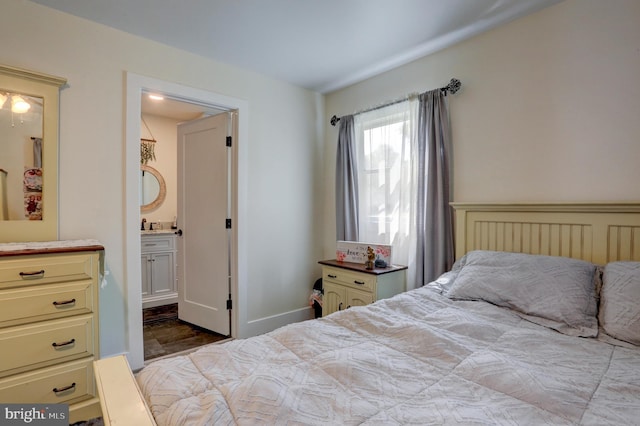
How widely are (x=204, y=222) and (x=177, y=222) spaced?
0.48 m

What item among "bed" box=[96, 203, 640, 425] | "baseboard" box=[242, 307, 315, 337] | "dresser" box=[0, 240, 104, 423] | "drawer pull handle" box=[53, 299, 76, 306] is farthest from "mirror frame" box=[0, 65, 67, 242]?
"baseboard" box=[242, 307, 315, 337]

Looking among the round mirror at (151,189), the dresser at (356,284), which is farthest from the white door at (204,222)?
the round mirror at (151,189)

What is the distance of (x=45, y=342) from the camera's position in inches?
69.3

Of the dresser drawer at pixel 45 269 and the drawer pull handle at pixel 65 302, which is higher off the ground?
the dresser drawer at pixel 45 269

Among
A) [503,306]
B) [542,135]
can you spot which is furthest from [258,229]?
[542,135]

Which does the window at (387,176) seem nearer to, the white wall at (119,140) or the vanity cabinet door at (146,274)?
the white wall at (119,140)

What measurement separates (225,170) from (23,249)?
64.7 inches

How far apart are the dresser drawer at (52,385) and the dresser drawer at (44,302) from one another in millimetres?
288

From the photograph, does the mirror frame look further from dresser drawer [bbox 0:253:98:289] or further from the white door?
the white door

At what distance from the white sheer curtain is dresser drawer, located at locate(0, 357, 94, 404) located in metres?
2.35

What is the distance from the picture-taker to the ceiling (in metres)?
2.09

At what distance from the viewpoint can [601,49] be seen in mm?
1919

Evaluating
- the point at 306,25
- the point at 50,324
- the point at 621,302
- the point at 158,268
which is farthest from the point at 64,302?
the point at 621,302

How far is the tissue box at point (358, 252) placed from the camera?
A: 275 cm
